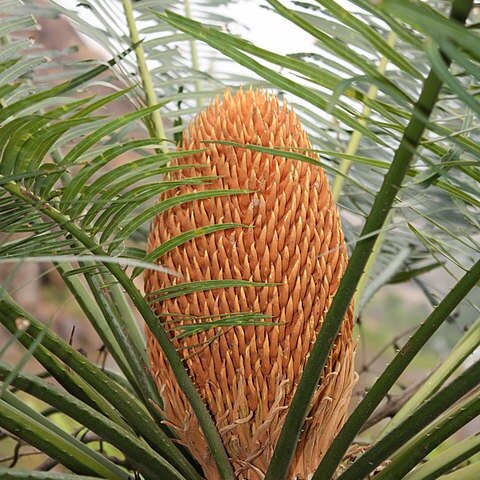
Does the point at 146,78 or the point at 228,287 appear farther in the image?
the point at 146,78

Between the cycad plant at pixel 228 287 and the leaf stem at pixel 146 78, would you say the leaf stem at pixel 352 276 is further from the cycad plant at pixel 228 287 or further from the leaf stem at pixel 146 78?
the leaf stem at pixel 146 78

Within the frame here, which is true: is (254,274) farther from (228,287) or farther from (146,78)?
(146,78)

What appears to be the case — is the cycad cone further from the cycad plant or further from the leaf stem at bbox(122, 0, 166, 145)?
the leaf stem at bbox(122, 0, 166, 145)

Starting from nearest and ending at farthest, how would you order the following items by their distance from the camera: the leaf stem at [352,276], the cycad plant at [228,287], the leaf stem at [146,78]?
1. the leaf stem at [352,276]
2. the cycad plant at [228,287]
3. the leaf stem at [146,78]

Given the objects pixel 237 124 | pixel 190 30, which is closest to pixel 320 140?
pixel 237 124

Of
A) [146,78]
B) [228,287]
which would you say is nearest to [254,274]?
[228,287]

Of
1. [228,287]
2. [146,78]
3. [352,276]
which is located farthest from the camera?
[146,78]

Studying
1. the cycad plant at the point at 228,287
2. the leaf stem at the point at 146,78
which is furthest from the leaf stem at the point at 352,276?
the leaf stem at the point at 146,78

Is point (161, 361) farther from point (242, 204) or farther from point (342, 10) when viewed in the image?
point (342, 10)

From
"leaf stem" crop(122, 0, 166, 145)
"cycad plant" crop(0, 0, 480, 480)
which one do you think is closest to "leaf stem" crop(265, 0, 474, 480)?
"cycad plant" crop(0, 0, 480, 480)
